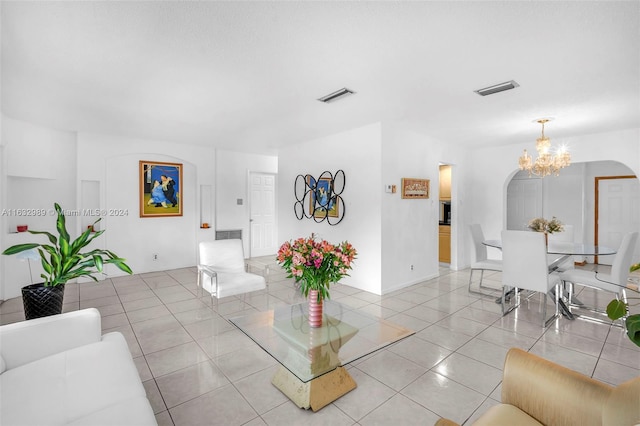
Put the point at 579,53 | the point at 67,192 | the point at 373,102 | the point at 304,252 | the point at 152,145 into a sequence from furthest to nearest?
the point at 152,145 → the point at 67,192 → the point at 373,102 → the point at 579,53 → the point at 304,252

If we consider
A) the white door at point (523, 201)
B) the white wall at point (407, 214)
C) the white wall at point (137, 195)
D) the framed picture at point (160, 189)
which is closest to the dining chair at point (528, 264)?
the white wall at point (407, 214)

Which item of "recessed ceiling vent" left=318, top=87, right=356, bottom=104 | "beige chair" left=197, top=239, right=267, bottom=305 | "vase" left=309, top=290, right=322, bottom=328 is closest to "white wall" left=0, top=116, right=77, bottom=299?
"beige chair" left=197, top=239, right=267, bottom=305

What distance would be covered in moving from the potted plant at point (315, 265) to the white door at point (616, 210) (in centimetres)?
741

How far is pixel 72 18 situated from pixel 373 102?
107 inches

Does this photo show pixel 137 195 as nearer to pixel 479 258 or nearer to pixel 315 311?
pixel 315 311

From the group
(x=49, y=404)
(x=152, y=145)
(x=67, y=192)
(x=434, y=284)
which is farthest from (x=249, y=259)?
(x=49, y=404)

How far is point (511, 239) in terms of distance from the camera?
11.7 feet

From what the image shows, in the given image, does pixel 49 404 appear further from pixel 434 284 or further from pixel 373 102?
pixel 434 284

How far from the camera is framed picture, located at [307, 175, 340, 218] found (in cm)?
514

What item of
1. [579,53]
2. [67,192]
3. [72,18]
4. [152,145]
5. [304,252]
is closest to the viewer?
[72,18]

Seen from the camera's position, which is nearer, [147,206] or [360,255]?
[360,255]

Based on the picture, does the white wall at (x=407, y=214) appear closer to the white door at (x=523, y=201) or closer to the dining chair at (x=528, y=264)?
the dining chair at (x=528, y=264)

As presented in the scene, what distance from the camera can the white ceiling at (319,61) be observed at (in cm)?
194

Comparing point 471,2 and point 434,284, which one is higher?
point 471,2
